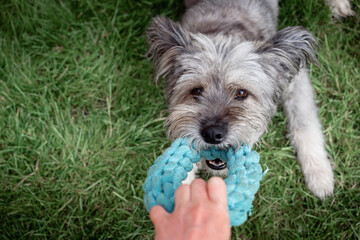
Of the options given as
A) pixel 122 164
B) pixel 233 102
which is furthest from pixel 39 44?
pixel 233 102

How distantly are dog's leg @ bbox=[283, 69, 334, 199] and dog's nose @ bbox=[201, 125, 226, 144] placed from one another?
1.48 meters

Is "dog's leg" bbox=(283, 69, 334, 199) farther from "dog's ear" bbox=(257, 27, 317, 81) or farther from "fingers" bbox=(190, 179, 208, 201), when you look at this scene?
"fingers" bbox=(190, 179, 208, 201)

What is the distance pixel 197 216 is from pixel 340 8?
398 centimetres

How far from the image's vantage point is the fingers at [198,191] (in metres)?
1.50

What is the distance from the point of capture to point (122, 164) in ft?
12.7

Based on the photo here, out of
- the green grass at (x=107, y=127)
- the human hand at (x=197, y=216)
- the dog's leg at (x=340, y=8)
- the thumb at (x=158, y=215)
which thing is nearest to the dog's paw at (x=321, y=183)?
the green grass at (x=107, y=127)

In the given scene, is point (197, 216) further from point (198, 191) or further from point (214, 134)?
point (214, 134)

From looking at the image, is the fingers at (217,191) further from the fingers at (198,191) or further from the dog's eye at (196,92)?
the dog's eye at (196,92)

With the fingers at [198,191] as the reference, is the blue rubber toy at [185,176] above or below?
below

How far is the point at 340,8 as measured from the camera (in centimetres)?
426

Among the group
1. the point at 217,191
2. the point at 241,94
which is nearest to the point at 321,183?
the point at 241,94

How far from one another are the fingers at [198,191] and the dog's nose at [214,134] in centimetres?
93

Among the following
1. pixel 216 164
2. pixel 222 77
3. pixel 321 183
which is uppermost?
pixel 222 77

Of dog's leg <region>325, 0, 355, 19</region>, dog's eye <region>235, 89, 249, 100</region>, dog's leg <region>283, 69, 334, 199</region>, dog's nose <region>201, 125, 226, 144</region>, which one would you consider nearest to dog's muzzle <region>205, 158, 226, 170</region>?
dog's nose <region>201, 125, 226, 144</region>
